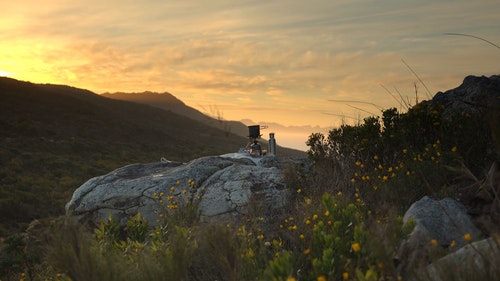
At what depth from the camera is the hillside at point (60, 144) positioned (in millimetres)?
23656

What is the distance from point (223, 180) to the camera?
8695 mm

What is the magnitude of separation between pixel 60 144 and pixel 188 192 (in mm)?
34653

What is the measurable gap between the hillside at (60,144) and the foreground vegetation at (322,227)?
836cm

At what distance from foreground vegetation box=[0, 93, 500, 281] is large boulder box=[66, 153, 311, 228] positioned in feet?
0.62

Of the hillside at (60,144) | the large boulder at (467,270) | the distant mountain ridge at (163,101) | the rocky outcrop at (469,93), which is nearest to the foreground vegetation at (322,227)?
the large boulder at (467,270)

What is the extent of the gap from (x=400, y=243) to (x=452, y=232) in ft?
2.79

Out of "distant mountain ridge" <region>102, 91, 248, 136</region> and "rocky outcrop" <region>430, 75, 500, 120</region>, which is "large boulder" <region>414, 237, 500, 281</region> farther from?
"distant mountain ridge" <region>102, 91, 248, 136</region>

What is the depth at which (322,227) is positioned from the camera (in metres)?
4.23

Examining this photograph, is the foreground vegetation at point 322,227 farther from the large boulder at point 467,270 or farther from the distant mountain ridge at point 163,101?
the distant mountain ridge at point 163,101

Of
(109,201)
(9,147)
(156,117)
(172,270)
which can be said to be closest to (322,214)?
(172,270)

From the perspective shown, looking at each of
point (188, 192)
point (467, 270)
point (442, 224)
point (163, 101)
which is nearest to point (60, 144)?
point (188, 192)

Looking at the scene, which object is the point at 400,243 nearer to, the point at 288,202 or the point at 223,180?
the point at 288,202

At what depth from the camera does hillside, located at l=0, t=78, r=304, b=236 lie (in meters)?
23.7

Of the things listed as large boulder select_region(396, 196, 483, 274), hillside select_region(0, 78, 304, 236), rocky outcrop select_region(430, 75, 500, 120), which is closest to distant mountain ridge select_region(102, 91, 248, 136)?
hillside select_region(0, 78, 304, 236)
